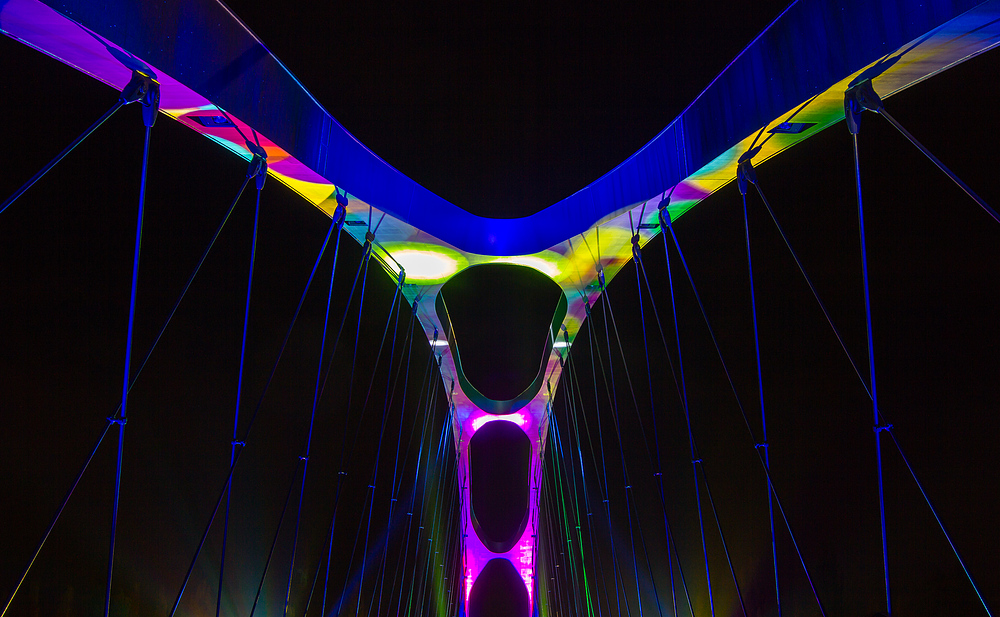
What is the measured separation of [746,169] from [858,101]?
1167 millimetres

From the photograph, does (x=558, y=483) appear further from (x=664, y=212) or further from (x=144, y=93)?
(x=144, y=93)

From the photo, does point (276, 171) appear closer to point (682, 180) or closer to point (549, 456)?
point (682, 180)

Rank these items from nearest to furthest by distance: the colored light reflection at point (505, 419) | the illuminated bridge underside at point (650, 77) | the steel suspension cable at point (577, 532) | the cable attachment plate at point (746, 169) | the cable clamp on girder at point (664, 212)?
1. the illuminated bridge underside at point (650, 77)
2. the cable attachment plate at point (746, 169)
3. the cable clamp on girder at point (664, 212)
4. the steel suspension cable at point (577, 532)
5. the colored light reflection at point (505, 419)

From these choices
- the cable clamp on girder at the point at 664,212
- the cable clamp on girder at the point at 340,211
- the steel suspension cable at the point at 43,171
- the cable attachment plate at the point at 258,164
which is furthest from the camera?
the cable clamp on girder at the point at 340,211

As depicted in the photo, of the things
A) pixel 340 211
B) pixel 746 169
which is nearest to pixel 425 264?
pixel 340 211

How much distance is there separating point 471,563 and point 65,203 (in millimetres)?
20436

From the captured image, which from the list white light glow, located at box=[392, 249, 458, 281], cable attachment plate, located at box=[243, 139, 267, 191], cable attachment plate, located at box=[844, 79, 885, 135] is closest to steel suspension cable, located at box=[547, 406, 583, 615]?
white light glow, located at box=[392, 249, 458, 281]

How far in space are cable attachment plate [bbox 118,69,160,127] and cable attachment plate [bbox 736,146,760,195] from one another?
371cm

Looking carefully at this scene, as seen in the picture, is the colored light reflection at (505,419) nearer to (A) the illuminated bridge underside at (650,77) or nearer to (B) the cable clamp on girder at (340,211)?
(A) the illuminated bridge underside at (650,77)

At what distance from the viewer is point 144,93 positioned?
3463mm

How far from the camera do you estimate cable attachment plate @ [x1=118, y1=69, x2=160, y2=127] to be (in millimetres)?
3373

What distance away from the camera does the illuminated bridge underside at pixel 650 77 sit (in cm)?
302

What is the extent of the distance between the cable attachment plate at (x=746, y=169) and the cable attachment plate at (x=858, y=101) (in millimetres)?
995

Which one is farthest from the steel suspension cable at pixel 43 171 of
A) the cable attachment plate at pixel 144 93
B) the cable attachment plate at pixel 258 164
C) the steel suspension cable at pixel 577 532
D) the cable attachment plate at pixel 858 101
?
the steel suspension cable at pixel 577 532
